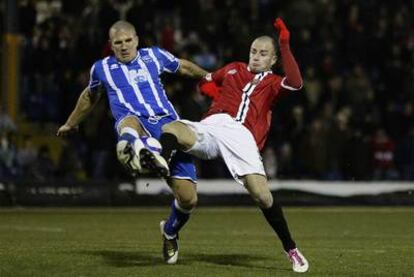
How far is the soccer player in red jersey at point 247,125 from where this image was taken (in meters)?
10.8

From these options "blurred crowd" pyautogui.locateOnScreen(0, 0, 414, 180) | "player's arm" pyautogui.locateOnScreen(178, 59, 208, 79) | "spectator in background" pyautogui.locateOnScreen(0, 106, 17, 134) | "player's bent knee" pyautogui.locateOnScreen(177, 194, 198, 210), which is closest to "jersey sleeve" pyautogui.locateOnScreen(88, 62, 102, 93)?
"player's arm" pyautogui.locateOnScreen(178, 59, 208, 79)

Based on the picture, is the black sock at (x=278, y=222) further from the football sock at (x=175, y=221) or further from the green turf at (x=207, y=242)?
the football sock at (x=175, y=221)

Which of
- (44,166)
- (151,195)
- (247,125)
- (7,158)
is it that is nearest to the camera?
(247,125)

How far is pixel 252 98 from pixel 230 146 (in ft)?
2.09

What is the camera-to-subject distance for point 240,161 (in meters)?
10.8

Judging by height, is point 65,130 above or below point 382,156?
above

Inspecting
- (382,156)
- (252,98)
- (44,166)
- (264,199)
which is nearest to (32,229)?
(44,166)

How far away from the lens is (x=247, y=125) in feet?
36.7

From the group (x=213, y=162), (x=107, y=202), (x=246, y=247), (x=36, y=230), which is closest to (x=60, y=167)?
(x=107, y=202)

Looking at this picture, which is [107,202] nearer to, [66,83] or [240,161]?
[66,83]

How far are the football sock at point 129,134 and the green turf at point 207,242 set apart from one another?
1.19 m

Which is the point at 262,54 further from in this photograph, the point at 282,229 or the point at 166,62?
the point at 282,229

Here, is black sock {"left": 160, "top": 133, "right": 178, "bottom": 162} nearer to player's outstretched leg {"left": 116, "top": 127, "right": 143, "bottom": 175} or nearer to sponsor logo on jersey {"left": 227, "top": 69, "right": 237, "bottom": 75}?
player's outstretched leg {"left": 116, "top": 127, "right": 143, "bottom": 175}

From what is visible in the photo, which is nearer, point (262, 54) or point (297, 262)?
point (297, 262)
